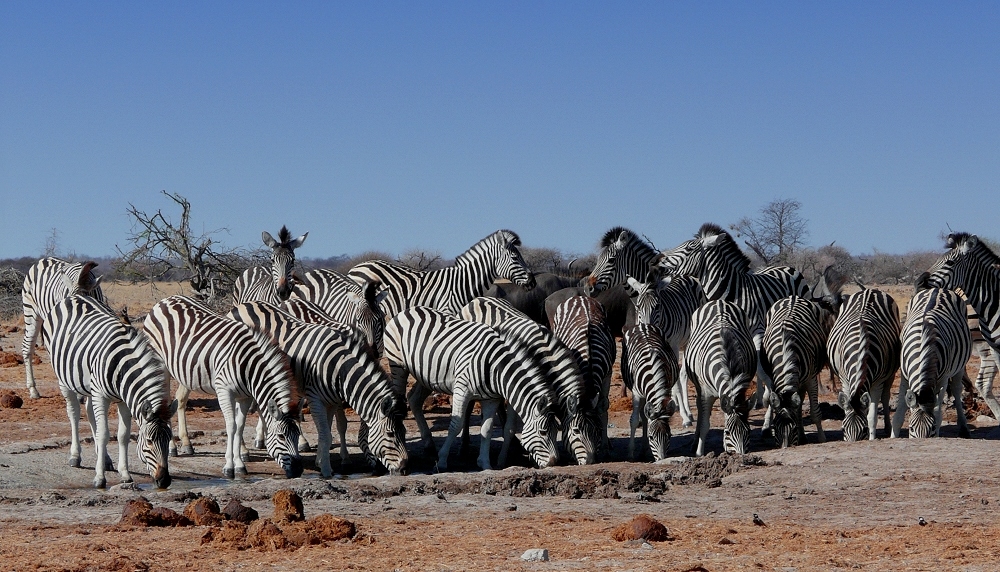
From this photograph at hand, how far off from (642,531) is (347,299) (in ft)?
26.8

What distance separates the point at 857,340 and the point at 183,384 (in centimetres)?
691

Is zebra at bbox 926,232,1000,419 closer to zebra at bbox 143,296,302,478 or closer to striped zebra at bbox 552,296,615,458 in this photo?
striped zebra at bbox 552,296,615,458

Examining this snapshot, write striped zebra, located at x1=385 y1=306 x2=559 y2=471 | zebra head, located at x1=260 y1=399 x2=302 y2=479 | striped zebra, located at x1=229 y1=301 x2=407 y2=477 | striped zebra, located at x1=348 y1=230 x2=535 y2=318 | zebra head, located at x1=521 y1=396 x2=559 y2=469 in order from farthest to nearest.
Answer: striped zebra, located at x1=348 y1=230 x2=535 y2=318
striped zebra, located at x1=385 y1=306 x2=559 y2=471
zebra head, located at x1=521 y1=396 x2=559 y2=469
striped zebra, located at x1=229 y1=301 x2=407 y2=477
zebra head, located at x1=260 y1=399 x2=302 y2=479

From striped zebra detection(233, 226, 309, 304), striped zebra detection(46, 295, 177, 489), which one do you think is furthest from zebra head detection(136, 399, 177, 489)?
striped zebra detection(233, 226, 309, 304)

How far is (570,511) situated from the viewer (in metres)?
8.55

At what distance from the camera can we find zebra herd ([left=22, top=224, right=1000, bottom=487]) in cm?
1069

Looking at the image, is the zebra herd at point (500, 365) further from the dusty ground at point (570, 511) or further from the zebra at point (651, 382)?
the dusty ground at point (570, 511)

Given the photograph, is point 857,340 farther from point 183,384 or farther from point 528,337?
point 183,384

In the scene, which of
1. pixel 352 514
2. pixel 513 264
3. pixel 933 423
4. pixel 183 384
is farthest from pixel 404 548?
pixel 513 264

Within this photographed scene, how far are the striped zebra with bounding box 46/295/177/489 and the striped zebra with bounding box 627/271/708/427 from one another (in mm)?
5746

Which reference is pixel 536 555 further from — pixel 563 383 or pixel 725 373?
pixel 725 373

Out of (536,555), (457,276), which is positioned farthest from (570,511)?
(457,276)

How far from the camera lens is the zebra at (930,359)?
11.6 m

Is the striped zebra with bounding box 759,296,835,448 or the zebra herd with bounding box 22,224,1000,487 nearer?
the zebra herd with bounding box 22,224,1000,487
